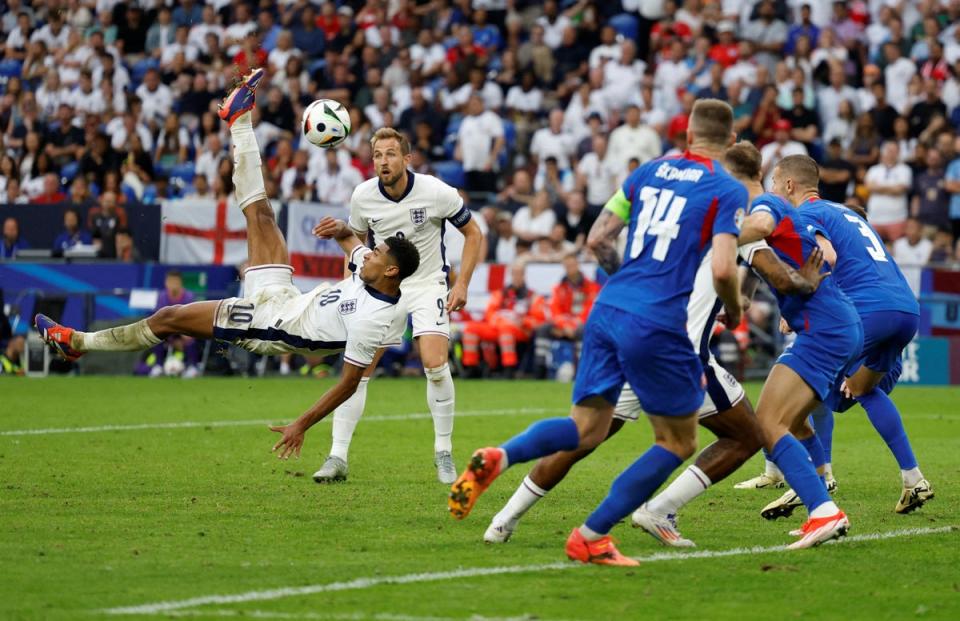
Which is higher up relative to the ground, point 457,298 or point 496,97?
point 496,97

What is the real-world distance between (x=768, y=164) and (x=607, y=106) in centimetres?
406

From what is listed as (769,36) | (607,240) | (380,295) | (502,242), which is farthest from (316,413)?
(769,36)

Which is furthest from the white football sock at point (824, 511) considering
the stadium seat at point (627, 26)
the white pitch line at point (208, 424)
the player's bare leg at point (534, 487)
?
the stadium seat at point (627, 26)

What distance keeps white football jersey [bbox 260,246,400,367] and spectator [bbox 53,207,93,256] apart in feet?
48.6

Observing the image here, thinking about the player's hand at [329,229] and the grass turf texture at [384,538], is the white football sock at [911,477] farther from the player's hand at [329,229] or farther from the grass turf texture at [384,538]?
the player's hand at [329,229]

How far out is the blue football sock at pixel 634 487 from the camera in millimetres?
7402

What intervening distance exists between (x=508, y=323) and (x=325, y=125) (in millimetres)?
10880

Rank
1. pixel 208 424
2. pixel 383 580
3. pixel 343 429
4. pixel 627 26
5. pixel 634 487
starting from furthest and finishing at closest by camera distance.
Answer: pixel 627 26, pixel 208 424, pixel 343 429, pixel 634 487, pixel 383 580

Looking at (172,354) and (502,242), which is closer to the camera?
(172,354)

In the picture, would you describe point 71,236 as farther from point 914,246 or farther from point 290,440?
point 290,440

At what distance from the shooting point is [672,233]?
7.28 metres

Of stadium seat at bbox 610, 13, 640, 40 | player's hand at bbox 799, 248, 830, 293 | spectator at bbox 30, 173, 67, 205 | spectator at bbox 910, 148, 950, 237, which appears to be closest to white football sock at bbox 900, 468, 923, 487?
player's hand at bbox 799, 248, 830, 293

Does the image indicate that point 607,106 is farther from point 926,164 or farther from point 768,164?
point 926,164

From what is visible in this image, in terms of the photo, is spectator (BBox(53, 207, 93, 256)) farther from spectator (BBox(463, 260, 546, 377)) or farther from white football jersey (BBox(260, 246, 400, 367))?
white football jersey (BBox(260, 246, 400, 367))
